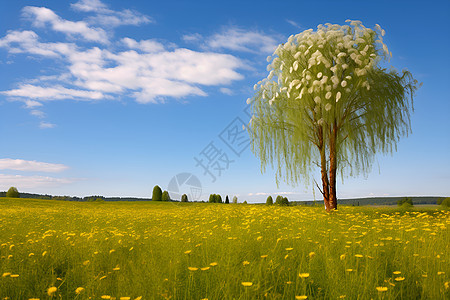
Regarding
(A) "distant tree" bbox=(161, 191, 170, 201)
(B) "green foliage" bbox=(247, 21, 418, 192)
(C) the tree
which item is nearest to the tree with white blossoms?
(B) "green foliage" bbox=(247, 21, 418, 192)

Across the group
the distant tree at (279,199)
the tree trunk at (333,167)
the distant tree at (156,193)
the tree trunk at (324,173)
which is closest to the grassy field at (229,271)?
the tree trunk at (333,167)

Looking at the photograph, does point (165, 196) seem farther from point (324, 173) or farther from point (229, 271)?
point (229, 271)

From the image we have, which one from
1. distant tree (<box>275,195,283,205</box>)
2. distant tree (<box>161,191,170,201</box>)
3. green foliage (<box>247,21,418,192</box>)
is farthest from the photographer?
distant tree (<box>161,191,170,201</box>)

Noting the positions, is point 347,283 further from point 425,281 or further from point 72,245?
point 72,245

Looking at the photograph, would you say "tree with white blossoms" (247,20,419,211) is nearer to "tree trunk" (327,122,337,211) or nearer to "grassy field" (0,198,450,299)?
"tree trunk" (327,122,337,211)

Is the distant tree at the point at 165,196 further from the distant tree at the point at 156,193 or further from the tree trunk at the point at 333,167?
the tree trunk at the point at 333,167

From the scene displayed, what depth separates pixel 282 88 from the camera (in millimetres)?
11781

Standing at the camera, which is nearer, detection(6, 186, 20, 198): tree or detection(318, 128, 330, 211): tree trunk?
detection(318, 128, 330, 211): tree trunk

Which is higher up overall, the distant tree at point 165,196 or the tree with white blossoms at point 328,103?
the tree with white blossoms at point 328,103

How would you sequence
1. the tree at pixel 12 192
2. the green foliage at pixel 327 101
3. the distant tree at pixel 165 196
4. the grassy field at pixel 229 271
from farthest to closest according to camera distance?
the tree at pixel 12 192
the distant tree at pixel 165 196
the green foliage at pixel 327 101
the grassy field at pixel 229 271

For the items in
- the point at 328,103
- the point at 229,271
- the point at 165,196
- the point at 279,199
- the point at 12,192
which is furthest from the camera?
the point at 12,192

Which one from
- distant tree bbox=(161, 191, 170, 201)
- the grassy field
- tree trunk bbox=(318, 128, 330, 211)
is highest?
tree trunk bbox=(318, 128, 330, 211)

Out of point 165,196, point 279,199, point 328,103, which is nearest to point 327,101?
point 328,103

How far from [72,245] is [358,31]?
41.4 ft
